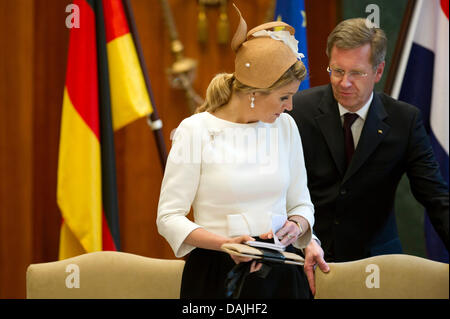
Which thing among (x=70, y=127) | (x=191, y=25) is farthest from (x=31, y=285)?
(x=191, y=25)

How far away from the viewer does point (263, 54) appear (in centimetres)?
213

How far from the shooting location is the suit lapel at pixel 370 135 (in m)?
2.87

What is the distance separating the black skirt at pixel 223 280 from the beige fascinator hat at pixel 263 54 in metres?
0.59

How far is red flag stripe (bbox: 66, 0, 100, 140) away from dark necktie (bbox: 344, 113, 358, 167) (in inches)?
58.2

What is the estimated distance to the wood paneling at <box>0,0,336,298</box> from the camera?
13.4 feet

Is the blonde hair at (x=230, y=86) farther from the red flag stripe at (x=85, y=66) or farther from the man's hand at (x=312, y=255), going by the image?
the red flag stripe at (x=85, y=66)

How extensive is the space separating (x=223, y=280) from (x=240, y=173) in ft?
1.18

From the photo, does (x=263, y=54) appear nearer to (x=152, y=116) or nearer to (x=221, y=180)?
(x=221, y=180)

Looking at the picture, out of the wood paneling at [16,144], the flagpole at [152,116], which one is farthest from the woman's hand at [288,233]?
the wood paneling at [16,144]

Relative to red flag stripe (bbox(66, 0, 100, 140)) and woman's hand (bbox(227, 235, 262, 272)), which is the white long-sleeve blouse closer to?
woman's hand (bbox(227, 235, 262, 272))

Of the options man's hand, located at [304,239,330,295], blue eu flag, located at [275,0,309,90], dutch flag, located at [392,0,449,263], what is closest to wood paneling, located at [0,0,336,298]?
blue eu flag, located at [275,0,309,90]

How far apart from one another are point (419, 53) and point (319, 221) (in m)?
1.46

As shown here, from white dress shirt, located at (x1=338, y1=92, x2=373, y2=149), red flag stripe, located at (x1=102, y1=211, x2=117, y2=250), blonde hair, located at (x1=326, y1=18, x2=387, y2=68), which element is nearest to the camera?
blonde hair, located at (x1=326, y1=18, x2=387, y2=68)
